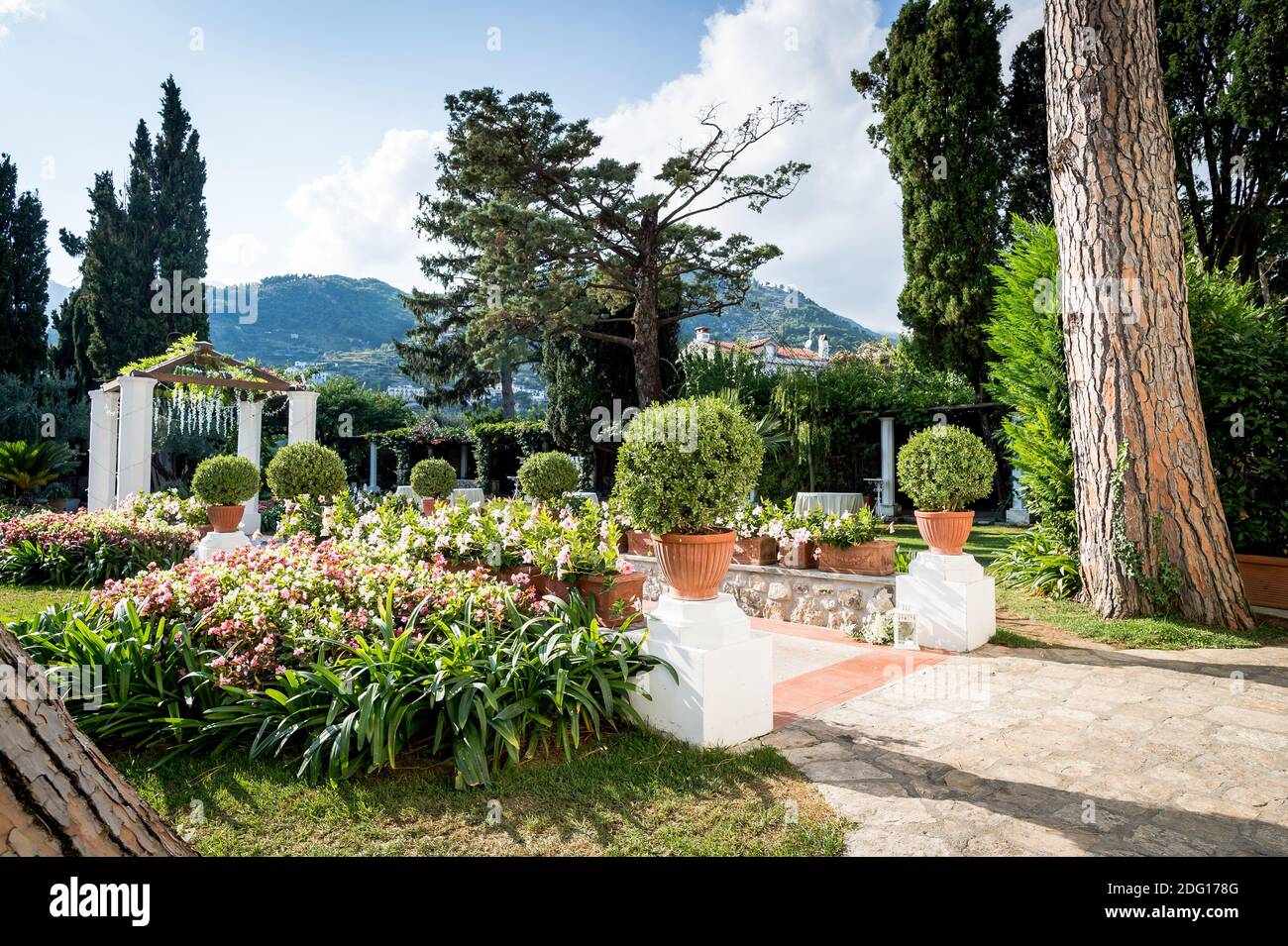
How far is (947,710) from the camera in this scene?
13.5 feet

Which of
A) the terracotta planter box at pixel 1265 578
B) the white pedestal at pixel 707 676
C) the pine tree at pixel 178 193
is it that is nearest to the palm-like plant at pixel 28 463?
the pine tree at pixel 178 193

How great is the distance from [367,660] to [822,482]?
42.8 ft

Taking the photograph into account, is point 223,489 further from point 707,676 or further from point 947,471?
point 947,471

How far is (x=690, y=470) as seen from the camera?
141 inches

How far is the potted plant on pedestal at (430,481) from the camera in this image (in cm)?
1305

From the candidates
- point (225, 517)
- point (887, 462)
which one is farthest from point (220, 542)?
point (887, 462)

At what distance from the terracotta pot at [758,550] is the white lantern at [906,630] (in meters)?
1.43

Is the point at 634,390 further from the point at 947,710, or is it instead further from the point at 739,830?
the point at 739,830

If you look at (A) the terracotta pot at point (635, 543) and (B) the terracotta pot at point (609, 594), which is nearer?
(B) the terracotta pot at point (609, 594)

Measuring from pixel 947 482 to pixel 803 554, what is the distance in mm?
1439

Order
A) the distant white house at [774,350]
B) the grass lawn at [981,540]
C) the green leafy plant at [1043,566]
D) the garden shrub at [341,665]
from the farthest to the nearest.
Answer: the distant white house at [774,350] → the grass lawn at [981,540] → the green leafy plant at [1043,566] → the garden shrub at [341,665]

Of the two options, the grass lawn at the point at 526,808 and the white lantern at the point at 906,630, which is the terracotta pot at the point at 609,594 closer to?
the grass lawn at the point at 526,808

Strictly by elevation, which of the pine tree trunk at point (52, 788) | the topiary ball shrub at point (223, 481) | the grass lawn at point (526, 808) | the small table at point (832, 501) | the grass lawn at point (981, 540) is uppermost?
the topiary ball shrub at point (223, 481)
